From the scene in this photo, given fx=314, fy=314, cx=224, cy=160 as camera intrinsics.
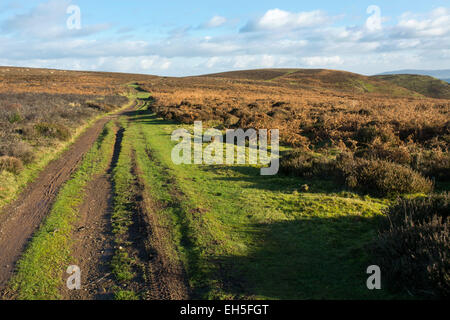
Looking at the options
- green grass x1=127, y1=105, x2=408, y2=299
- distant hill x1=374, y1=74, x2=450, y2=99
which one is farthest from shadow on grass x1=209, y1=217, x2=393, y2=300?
distant hill x1=374, y1=74, x2=450, y2=99

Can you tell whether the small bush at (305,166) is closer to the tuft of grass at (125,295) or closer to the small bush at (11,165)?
the tuft of grass at (125,295)

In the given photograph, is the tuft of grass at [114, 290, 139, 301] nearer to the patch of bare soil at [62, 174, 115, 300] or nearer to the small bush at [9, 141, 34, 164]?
the patch of bare soil at [62, 174, 115, 300]

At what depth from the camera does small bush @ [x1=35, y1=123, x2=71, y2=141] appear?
1806cm

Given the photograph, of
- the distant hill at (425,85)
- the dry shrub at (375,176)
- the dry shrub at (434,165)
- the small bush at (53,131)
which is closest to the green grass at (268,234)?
the dry shrub at (375,176)

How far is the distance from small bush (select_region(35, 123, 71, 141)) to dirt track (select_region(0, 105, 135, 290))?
4.07 m

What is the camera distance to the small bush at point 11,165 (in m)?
11.3

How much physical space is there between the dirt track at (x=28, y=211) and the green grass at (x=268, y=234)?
117 inches

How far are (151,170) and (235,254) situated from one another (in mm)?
7257

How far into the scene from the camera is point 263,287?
15.8ft

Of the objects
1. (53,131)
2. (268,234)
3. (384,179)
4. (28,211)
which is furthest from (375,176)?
(53,131)

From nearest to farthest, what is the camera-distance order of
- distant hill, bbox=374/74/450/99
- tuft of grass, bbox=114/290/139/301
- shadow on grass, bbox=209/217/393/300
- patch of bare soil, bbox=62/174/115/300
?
1. shadow on grass, bbox=209/217/393/300
2. tuft of grass, bbox=114/290/139/301
3. patch of bare soil, bbox=62/174/115/300
4. distant hill, bbox=374/74/450/99

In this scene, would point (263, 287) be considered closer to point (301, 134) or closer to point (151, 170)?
point (151, 170)

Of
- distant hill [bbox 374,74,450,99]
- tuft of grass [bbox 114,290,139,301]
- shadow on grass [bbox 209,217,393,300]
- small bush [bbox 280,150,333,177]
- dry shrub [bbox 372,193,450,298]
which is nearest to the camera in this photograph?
dry shrub [bbox 372,193,450,298]
